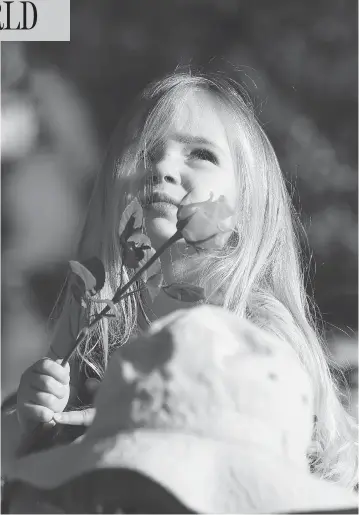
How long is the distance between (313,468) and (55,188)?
0.50 m

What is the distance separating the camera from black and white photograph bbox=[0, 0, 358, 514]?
74 centimetres

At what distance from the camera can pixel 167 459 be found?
0.52 m

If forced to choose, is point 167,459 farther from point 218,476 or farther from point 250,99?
point 250,99

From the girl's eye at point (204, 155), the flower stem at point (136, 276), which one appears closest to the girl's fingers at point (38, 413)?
the flower stem at point (136, 276)

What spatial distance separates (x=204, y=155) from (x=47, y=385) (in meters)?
0.34

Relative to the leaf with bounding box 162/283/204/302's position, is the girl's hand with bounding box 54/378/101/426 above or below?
below

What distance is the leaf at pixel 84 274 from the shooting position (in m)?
0.64

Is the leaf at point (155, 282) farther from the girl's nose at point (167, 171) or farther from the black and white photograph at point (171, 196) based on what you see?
the girl's nose at point (167, 171)

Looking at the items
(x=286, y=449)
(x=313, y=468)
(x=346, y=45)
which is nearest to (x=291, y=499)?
(x=286, y=449)

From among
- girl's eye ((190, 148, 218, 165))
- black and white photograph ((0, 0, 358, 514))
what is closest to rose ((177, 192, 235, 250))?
black and white photograph ((0, 0, 358, 514))

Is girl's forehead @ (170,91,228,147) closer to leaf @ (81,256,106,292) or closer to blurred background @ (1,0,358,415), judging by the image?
blurred background @ (1,0,358,415)

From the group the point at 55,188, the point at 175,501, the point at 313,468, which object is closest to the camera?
the point at 175,501

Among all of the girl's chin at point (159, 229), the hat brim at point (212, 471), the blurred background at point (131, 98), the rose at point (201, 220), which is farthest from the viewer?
the blurred background at point (131, 98)

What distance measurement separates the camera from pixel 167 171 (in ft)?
2.96
